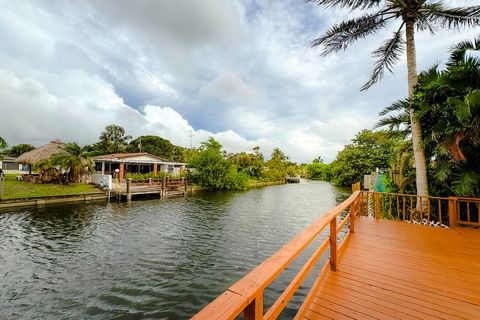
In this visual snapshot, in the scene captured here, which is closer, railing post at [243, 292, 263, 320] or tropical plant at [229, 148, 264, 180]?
railing post at [243, 292, 263, 320]

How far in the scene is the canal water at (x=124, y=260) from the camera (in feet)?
17.0

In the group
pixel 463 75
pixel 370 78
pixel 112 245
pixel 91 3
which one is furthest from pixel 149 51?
pixel 463 75

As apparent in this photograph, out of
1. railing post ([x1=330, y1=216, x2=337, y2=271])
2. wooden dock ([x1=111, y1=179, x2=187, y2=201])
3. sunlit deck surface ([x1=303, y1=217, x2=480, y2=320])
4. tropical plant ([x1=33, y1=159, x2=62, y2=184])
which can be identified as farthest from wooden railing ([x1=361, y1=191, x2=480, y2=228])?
tropical plant ([x1=33, y1=159, x2=62, y2=184])

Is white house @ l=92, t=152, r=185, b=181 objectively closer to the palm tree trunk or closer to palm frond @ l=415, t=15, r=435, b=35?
the palm tree trunk

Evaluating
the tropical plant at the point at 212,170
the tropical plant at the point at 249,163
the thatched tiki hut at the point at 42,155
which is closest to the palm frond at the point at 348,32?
the tropical plant at the point at 212,170

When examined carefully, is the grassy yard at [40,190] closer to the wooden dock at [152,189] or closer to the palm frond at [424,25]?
the wooden dock at [152,189]

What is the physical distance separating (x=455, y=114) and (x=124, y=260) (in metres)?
9.86

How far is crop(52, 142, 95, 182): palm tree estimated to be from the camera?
64.4 ft

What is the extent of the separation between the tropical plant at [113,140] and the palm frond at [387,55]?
4708 centimetres

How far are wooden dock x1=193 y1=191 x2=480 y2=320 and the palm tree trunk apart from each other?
2139 mm

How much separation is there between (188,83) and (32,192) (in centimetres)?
1501

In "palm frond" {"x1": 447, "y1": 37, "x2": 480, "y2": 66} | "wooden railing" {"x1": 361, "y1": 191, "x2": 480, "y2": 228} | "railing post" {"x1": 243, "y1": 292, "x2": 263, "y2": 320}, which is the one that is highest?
"palm frond" {"x1": 447, "y1": 37, "x2": 480, "y2": 66}

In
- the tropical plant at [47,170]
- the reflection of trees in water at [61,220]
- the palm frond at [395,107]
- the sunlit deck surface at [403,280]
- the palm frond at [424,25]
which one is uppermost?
the palm frond at [424,25]

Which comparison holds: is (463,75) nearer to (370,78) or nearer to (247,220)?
(370,78)
